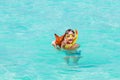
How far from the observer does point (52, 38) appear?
7.39 meters

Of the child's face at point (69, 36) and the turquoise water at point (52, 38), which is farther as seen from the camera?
the child's face at point (69, 36)

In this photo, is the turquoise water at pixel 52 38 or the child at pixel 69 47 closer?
the turquoise water at pixel 52 38

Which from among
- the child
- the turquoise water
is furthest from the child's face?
the turquoise water

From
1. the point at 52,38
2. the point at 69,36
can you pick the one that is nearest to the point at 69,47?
the point at 69,36

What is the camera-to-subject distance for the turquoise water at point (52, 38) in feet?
20.3

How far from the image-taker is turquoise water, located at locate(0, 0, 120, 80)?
20.3 feet

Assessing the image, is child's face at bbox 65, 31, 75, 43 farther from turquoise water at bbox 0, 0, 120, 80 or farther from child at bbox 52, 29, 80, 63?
turquoise water at bbox 0, 0, 120, 80

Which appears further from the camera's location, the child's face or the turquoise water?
Result: the child's face

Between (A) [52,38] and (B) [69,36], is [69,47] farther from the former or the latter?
(A) [52,38]

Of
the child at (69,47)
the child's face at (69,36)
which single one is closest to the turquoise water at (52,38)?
the child at (69,47)

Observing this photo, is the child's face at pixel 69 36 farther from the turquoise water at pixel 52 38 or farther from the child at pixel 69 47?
the turquoise water at pixel 52 38

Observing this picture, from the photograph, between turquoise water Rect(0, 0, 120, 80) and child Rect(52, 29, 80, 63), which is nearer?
turquoise water Rect(0, 0, 120, 80)

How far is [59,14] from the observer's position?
8.77m

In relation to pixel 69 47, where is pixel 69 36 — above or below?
above
